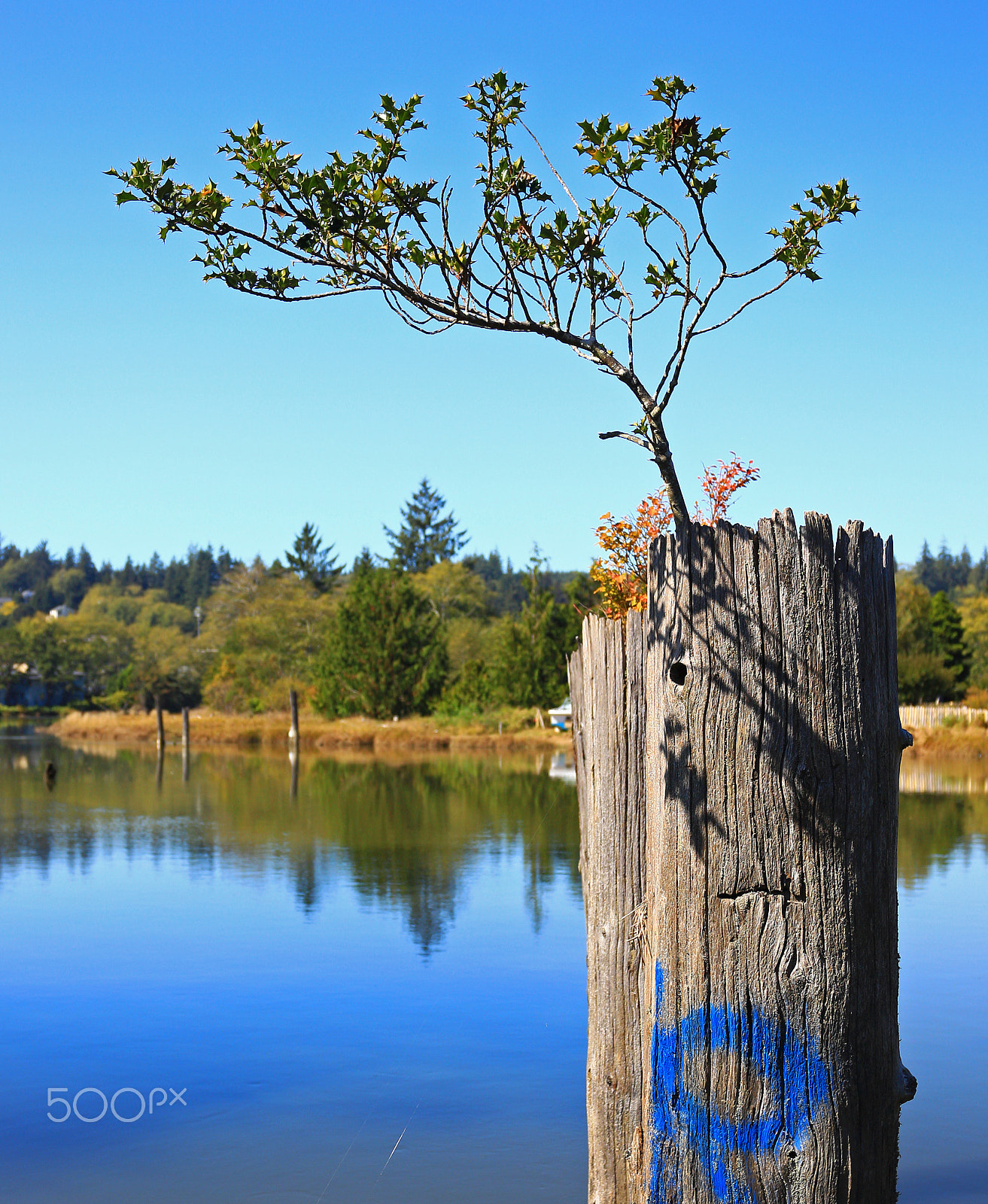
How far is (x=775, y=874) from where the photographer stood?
256cm

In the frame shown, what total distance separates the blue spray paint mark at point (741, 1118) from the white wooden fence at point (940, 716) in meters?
33.1

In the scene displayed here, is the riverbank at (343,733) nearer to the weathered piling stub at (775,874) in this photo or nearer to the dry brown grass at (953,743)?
the dry brown grass at (953,743)

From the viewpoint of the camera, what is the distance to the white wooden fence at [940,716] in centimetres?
3397

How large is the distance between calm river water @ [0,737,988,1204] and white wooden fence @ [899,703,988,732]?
17.6m

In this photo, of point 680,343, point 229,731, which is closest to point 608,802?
point 680,343

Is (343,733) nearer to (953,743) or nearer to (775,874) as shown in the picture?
(953,743)

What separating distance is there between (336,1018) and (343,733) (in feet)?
113

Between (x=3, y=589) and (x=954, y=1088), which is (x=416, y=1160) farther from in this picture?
(x=3, y=589)

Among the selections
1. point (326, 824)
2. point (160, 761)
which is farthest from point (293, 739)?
point (326, 824)

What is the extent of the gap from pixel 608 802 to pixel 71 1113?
16.9 ft

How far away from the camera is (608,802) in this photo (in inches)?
127

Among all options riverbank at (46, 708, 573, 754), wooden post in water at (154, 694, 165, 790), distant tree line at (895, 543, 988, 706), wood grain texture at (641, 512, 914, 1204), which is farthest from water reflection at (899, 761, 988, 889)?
wooden post in water at (154, 694, 165, 790)

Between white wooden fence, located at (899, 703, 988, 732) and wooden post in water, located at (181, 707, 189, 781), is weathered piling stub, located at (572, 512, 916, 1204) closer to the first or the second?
wooden post in water, located at (181, 707, 189, 781)

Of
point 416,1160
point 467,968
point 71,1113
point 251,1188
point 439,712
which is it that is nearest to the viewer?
point 251,1188
